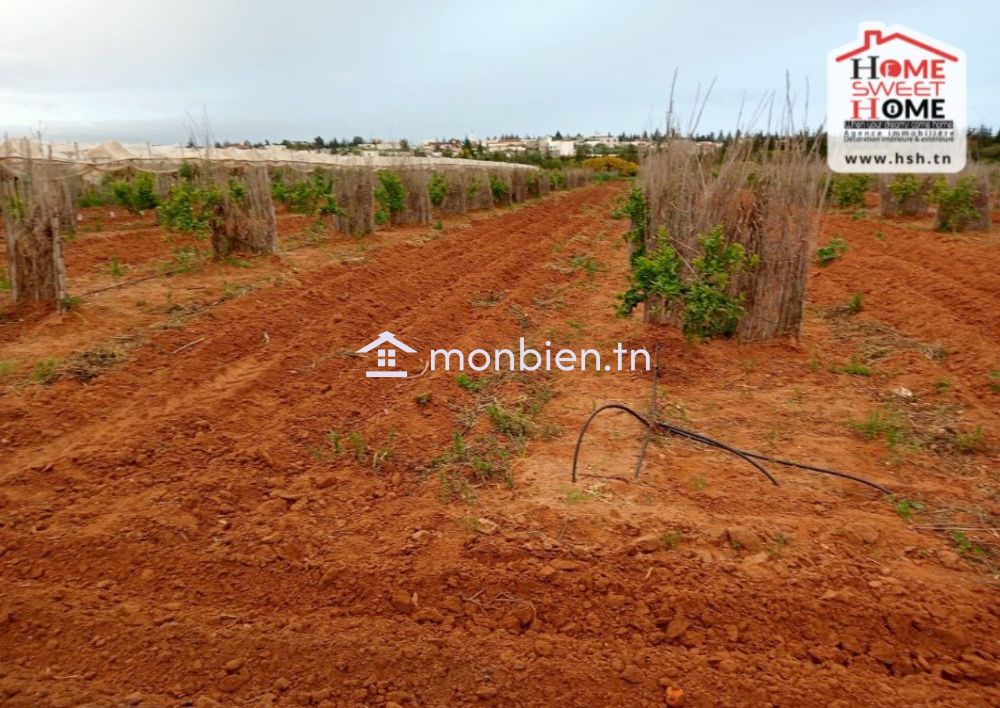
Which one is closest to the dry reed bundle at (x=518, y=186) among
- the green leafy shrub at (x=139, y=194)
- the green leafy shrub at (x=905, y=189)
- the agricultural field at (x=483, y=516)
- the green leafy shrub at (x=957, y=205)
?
the green leafy shrub at (x=139, y=194)

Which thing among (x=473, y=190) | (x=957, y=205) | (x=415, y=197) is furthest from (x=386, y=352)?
(x=473, y=190)

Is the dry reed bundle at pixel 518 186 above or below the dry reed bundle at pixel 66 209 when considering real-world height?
above

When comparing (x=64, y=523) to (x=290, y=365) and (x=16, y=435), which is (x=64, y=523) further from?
(x=290, y=365)

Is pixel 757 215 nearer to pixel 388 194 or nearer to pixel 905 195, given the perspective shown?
pixel 388 194

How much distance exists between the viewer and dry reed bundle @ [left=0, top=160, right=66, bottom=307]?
633 cm

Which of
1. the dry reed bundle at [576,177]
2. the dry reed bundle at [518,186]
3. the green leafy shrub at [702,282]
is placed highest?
the dry reed bundle at [576,177]

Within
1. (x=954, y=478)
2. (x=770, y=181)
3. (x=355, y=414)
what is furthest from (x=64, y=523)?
(x=770, y=181)

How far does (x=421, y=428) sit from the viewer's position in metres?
4.36

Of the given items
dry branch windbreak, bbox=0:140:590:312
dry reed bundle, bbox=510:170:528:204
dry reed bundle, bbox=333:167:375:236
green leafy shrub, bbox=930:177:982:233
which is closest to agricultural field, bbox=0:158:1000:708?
dry branch windbreak, bbox=0:140:590:312

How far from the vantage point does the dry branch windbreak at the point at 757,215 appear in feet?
18.2

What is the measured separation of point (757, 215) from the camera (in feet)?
18.6

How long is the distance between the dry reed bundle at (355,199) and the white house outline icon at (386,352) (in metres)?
6.70

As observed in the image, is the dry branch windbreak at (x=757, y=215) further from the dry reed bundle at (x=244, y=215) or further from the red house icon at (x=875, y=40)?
the dry reed bundle at (x=244, y=215)

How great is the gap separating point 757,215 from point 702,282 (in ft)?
2.57
